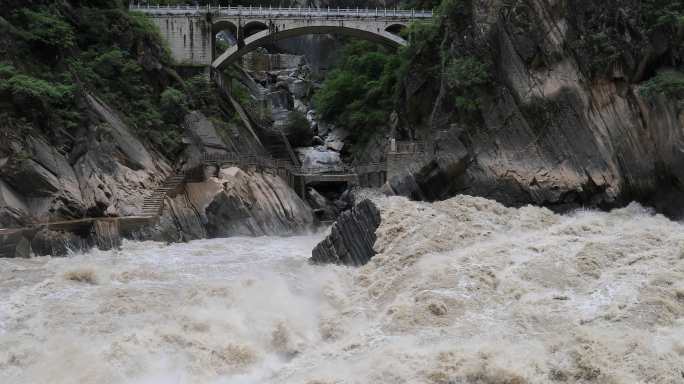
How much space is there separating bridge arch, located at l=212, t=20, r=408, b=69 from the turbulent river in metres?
26.5

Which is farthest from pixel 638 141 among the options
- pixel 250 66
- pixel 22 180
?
pixel 250 66

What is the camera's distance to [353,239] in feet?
69.6

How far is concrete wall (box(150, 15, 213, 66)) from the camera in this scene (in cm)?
4450

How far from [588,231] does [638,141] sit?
6.82 meters

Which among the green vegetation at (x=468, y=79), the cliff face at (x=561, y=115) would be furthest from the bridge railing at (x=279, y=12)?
the green vegetation at (x=468, y=79)

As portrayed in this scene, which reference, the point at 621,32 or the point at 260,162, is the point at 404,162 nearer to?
the point at 260,162

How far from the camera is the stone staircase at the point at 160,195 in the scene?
90.2ft

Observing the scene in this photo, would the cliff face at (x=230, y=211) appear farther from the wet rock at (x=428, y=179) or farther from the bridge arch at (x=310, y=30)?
the bridge arch at (x=310, y=30)

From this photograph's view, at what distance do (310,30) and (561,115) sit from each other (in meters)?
24.0

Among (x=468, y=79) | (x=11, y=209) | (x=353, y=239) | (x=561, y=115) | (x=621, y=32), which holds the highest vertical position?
(x=621, y=32)

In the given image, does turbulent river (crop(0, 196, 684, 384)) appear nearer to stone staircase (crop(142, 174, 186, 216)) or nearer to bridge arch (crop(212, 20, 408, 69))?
stone staircase (crop(142, 174, 186, 216))

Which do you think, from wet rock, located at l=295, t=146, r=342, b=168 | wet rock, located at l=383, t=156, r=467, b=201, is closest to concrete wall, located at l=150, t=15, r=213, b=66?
wet rock, located at l=295, t=146, r=342, b=168

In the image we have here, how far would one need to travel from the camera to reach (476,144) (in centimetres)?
2933

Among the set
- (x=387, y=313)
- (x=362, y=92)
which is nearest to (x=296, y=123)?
(x=362, y=92)
